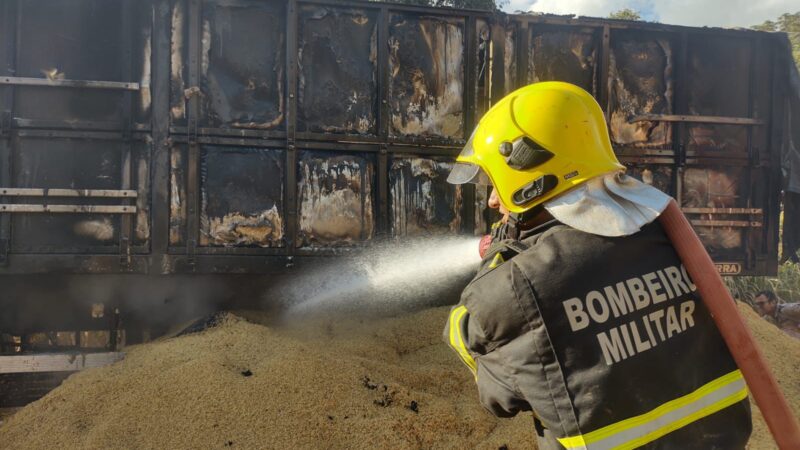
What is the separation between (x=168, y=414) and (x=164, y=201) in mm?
1917

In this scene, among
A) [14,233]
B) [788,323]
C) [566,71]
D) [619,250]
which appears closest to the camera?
[619,250]

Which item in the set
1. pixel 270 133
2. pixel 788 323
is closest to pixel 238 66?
pixel 270 133

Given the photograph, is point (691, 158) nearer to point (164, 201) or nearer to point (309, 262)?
point (309, 262)

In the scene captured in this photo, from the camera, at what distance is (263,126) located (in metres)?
4.19

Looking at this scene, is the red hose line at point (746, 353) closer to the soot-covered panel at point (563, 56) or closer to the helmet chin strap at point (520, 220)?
the helmet chin strap at point (520, 220)

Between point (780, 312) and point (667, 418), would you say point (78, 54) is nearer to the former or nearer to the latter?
point (667, 418)

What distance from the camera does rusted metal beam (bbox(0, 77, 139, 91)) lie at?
3.83 metres

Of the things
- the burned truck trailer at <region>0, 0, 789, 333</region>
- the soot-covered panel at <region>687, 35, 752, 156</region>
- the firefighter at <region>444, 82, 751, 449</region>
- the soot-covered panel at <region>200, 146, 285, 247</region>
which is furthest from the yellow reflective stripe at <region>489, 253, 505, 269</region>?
the soot-covered panel at <region>687, 35, 752, 156</region>

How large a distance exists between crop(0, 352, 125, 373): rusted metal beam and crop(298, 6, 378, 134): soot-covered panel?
234cm

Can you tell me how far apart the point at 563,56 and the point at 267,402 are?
13.2 feet

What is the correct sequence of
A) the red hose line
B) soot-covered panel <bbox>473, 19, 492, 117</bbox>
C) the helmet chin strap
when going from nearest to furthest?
the red hose line < the helmet chin strap < soot-covered panel <bbox>473, 19, 492, 117</bbox>

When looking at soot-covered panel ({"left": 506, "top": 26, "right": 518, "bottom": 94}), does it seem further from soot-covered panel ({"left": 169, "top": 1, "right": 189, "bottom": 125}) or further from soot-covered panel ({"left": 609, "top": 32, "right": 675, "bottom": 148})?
soot-covered panel ({"left": 169, "top": 1, "right": 189, "bottom": 125})

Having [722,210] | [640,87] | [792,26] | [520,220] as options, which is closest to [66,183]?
[520,220]

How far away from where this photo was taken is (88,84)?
3.90 meters
